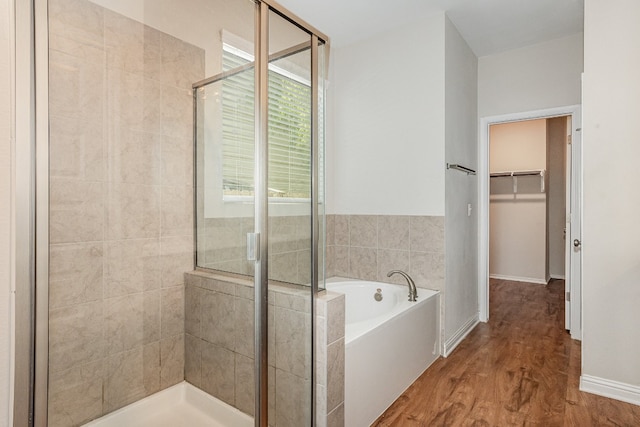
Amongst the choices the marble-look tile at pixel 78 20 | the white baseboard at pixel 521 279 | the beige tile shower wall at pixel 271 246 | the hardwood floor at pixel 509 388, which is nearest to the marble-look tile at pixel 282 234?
the beige tile shower wall at pixel 271 246

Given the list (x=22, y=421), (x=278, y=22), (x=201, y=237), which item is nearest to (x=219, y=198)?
(x=201, y=237)

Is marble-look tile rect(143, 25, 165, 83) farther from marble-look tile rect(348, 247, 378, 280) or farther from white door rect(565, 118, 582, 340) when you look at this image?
white door rect(565, 118, 582, 340)

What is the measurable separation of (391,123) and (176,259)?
2.09 meters

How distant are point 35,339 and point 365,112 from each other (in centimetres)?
283

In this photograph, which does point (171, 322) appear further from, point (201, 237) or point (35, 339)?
point (35, 339)

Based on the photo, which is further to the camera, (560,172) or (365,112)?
(560,172)

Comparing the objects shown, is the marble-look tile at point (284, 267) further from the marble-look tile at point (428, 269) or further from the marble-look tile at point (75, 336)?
the marble-look tile at point (428, 269)

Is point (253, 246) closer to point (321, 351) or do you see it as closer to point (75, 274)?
point (321, 351)

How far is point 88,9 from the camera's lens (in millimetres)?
1376

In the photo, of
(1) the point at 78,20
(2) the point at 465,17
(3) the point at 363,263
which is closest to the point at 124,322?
(1) the point at 78,20

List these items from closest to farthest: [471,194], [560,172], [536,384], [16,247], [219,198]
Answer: [16,247] < [219,198] < [536,384] < [471,194] < [560,172]

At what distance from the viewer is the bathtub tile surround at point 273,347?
1.53 m

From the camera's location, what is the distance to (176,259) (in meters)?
1.80

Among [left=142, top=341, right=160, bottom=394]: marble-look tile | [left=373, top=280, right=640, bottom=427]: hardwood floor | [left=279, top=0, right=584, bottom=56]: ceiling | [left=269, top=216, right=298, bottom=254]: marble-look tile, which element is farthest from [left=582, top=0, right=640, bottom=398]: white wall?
[left=142, top=341, right=160, bottom=394]: marble-look tile
